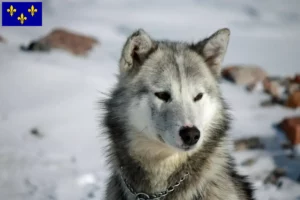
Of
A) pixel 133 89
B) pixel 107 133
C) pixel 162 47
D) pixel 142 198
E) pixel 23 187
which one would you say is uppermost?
pixel 162 47

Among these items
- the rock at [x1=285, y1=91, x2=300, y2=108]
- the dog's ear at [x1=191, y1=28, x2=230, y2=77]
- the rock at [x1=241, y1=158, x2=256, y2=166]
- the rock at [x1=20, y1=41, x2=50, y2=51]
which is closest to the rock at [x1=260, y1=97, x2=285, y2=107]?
the rock at [x1=285, y1=91, x2=300, y2=108]

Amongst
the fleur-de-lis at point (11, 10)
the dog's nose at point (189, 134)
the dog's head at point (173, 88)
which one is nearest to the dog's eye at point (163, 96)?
the dog's head at point (173, 88)

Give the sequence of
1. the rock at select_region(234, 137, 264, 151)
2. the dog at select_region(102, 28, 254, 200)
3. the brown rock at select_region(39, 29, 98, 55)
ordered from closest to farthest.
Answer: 1. the dog at select_region(102, 28, 254, 200)
2. the rock at select_region(234, 137, 264, 151)
3. the brown rock at select_region(39, 29, 98, 55)

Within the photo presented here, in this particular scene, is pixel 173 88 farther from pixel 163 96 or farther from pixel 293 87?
pixel 293 87

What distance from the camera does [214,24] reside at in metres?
10.7

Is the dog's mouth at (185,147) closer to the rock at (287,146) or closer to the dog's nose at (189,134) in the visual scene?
the dog's nose at (189,134)

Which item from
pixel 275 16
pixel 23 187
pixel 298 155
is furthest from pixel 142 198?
pixel 275 16

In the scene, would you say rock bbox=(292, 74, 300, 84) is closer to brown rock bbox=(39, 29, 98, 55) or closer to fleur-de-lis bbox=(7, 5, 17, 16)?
brown rock bbox=(39, 29, 98, 55)

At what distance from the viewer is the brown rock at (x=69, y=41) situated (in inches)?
338

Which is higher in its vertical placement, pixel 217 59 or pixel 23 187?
pixel 217 59

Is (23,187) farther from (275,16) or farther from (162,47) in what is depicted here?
(275,16)

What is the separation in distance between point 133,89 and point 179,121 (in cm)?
47

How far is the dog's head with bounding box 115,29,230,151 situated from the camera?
2921mm

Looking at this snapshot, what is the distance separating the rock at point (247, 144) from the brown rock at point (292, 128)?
0.45 meters
